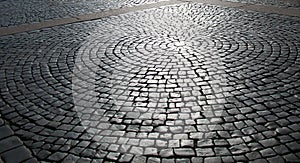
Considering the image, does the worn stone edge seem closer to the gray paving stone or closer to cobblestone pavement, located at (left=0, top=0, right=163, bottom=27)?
cobblestone pavement, located at (left=0, top=0, right=163, bottom=27)

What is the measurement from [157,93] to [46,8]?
276 inches

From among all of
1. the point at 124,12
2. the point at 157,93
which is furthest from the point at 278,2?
the point at 157,93

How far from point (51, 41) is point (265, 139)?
16.6ft

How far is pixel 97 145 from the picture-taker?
3.21 m

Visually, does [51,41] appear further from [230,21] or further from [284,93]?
[284,93]

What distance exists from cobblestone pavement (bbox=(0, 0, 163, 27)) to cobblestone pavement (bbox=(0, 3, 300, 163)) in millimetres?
1658

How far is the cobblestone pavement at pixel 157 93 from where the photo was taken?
3.13 metres

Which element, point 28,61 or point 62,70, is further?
point 28,61

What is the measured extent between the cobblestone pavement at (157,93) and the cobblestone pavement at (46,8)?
5.44ft

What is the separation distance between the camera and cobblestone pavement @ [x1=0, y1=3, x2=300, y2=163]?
10.3ft

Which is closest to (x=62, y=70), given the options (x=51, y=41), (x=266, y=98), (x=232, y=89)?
(x=51, y=41)

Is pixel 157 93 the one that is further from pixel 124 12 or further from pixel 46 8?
pixel 46 8

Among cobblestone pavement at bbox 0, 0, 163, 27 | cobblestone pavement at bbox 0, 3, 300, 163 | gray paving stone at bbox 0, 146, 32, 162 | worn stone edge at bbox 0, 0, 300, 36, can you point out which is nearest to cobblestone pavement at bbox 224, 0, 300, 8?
worn stone edge at bbox 0, 0, 300, 36

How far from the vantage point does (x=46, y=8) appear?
966 cm
